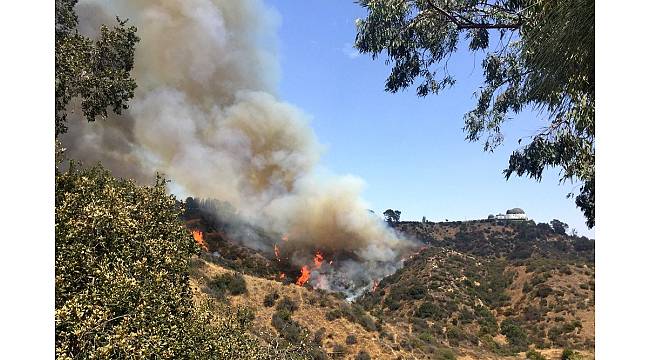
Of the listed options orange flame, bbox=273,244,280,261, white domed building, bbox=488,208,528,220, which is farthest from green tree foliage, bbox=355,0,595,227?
white domed building, bbox=488,208,528,220

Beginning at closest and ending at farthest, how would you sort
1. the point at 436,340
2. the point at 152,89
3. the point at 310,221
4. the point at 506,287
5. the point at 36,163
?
1. the point at 36,163
2. the point at 436,340
3. the point at 506,287
4. the point at 152,89
5. the point at 310,221

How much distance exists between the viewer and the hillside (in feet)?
106

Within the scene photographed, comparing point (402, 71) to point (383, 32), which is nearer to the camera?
point (383, 32)

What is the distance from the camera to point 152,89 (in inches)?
2363

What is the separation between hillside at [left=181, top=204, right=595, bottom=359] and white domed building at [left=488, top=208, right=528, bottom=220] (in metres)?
6.71

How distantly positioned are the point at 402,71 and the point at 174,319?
7748mm

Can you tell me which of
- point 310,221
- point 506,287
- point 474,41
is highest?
point 310,221

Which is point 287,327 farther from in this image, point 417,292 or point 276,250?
point 276,250

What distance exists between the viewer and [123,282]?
7570 millimetres

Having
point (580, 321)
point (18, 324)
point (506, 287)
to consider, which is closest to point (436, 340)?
point (580, 321)

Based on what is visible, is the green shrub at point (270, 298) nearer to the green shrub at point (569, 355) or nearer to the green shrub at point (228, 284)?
the green shrub at point (228, 284)

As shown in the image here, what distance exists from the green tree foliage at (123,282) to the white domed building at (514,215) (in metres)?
80.5

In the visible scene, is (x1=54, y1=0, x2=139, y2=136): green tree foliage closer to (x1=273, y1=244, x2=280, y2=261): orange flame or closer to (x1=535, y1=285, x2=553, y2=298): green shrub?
(x1=535, y1=285, x2=553, y2=298): green shrub
